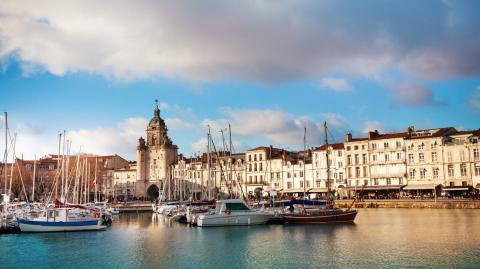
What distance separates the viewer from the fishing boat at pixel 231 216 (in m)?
43.6

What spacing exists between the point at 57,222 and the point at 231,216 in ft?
48.7

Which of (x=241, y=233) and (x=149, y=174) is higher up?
(x=149, y=174)

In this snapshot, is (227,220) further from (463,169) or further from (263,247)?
(463,169)

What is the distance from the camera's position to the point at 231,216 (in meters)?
43.6

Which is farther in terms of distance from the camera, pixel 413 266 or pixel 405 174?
pixel 405 174

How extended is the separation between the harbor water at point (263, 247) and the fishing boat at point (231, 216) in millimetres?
1427

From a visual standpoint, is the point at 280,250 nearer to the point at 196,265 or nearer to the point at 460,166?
the point at 196,265

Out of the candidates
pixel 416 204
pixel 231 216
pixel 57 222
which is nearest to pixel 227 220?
pixel 231 216

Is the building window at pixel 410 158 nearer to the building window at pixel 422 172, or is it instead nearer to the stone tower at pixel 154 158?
the building window at pixel 422 172

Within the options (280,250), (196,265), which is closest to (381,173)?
(280,250)

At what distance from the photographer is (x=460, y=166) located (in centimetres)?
6681

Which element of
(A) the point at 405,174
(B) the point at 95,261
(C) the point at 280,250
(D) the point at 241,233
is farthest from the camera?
(A) the point at 405,174

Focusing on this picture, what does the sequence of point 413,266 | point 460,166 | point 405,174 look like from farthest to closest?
point 405,174 < point 460,166 < point 413,266

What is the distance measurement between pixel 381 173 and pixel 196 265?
181 feet
